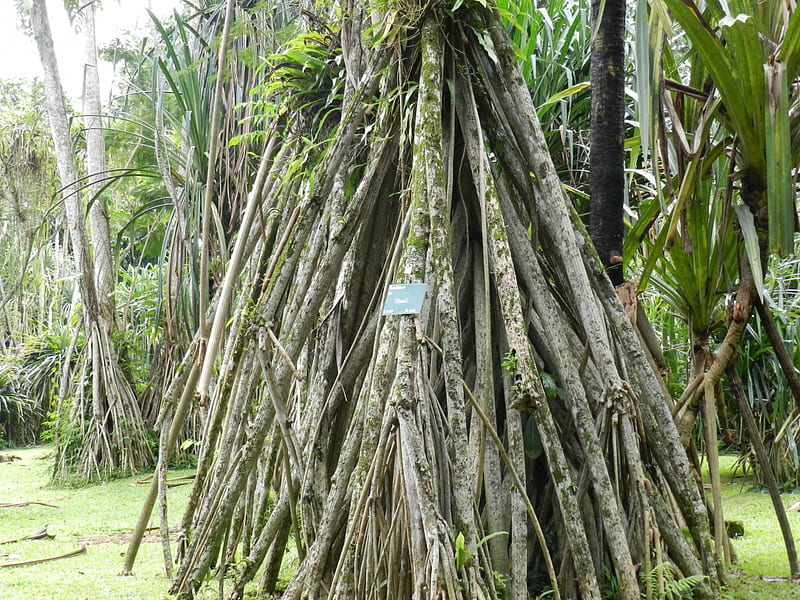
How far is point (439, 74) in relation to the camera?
254 centimetres

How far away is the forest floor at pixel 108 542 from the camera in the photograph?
2.87 metres

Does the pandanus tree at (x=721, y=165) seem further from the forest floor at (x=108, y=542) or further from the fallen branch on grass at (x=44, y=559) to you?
the fallen branch on grass at (x=44, y=559)

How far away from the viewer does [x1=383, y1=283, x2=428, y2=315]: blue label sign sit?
2.13m

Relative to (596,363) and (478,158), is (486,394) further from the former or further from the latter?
(478,158)

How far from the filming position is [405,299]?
215 centimetres

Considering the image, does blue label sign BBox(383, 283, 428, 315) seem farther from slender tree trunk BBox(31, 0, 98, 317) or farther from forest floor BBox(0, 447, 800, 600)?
slender tree trunk BBox(31, 0, 98, 317)

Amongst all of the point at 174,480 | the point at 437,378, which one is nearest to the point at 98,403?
the point at 174,480

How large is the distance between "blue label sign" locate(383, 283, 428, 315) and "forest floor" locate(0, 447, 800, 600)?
1397 mm

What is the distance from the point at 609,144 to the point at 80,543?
3.23 m

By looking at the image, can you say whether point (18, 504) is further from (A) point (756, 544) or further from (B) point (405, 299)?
(A) point (756, 544)

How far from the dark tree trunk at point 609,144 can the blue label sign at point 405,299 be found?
102cm

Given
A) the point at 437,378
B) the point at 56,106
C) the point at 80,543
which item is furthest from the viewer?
the point at 56,106

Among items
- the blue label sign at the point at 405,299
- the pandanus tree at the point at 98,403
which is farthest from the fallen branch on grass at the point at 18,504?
the blue label sign at the point at 405,299

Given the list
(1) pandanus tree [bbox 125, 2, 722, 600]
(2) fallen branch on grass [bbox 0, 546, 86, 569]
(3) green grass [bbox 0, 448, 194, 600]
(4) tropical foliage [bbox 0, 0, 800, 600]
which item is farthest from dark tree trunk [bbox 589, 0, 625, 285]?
(2) fallen branch on grass [bbox 0, 546, 86, 569]
